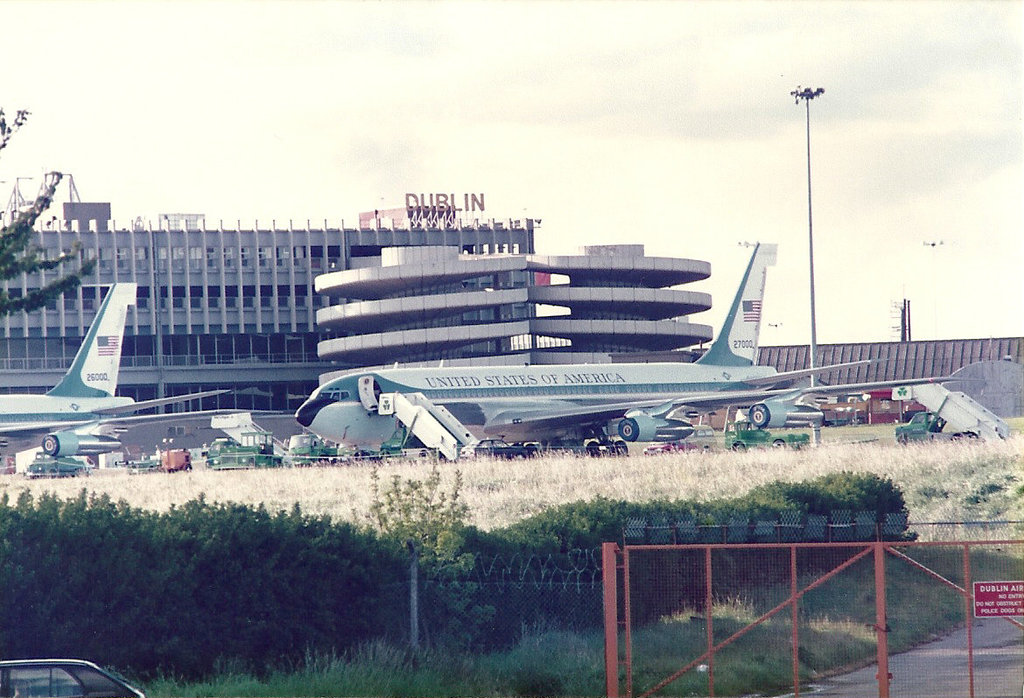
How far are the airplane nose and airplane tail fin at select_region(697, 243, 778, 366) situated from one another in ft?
87.5

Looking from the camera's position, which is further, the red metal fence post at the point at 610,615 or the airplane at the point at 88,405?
the airplane at the point at 88,405

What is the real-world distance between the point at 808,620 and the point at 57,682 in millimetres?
14748

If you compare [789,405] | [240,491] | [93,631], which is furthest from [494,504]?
[789,405]

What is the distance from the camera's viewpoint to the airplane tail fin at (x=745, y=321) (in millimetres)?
79500

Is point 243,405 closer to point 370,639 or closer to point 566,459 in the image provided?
point 566,459

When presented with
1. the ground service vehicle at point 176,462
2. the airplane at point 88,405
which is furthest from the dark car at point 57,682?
the ground service vehicle at point 176,462

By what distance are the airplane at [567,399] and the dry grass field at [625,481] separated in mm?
4756

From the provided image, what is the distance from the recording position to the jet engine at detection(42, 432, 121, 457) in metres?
66.2

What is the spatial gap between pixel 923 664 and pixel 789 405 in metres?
44.3

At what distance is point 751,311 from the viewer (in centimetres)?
8319

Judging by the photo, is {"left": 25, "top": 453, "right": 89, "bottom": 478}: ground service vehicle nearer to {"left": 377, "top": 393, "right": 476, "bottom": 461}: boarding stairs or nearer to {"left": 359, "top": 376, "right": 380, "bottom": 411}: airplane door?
{"left": 359, "top": 376, "right": 380, "bottom": 411}: airplane door

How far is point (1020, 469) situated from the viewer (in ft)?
148

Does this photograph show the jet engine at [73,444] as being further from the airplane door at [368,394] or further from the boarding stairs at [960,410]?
the boarding stairs at [960,410]

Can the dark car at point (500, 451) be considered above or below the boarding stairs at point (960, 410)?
below
